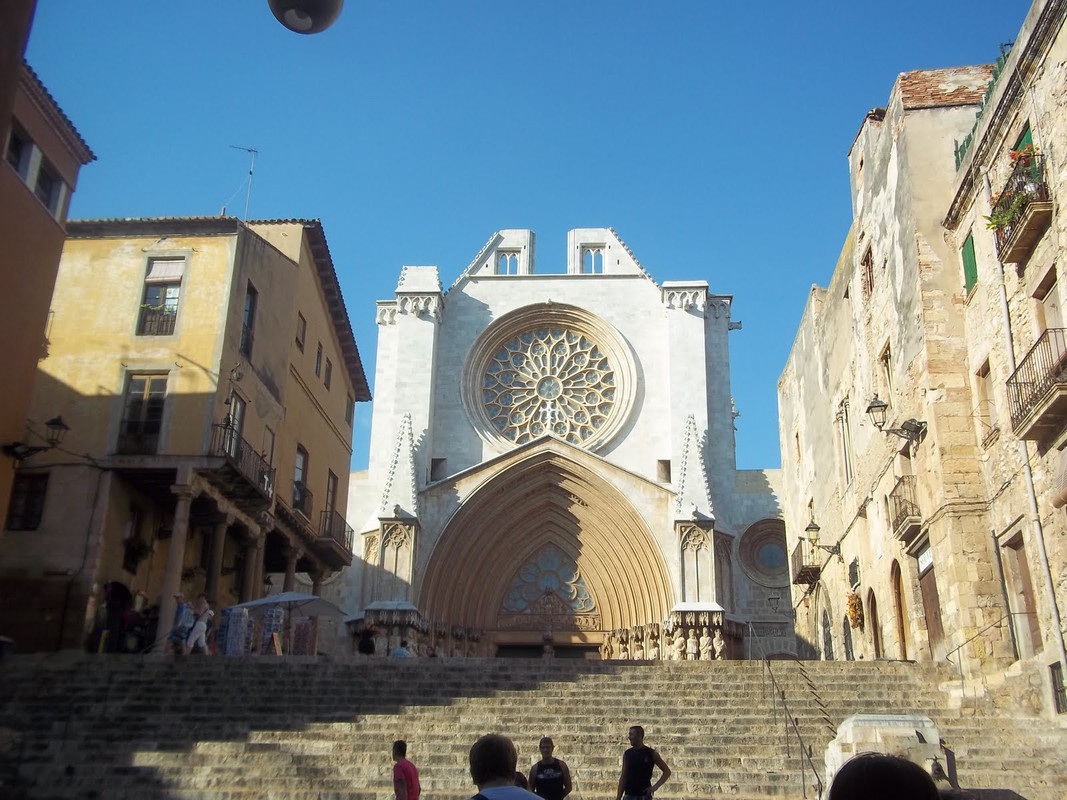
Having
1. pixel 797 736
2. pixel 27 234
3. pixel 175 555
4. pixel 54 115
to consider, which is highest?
pixel 54 115

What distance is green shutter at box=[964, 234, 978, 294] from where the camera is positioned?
17.1 m

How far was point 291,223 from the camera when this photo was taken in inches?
1056

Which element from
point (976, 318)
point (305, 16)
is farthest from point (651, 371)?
point (305, 16)

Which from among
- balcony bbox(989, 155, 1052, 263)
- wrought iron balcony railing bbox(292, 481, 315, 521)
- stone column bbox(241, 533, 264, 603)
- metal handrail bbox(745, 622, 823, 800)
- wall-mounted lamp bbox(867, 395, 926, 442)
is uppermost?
balcony bbox(989, 155, 1052, 263)

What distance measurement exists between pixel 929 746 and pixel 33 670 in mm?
12058

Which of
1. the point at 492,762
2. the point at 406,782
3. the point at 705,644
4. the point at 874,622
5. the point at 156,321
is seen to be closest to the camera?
the point at 492,762

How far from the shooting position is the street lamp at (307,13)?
4.96 meters

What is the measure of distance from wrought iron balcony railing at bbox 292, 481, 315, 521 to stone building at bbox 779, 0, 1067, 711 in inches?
475

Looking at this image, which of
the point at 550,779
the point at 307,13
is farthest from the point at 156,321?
the point at 307,13

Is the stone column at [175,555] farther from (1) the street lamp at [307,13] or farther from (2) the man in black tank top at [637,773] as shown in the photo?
(1) the street lamp at [307,13]

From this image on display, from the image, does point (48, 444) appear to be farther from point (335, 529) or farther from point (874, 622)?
point (874, 622)

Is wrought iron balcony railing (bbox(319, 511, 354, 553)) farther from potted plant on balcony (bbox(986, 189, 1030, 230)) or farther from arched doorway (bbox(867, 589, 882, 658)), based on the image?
potted plant on balcony (bbox(986, 189, 1030, 230))

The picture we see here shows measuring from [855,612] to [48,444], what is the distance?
50.2 feet

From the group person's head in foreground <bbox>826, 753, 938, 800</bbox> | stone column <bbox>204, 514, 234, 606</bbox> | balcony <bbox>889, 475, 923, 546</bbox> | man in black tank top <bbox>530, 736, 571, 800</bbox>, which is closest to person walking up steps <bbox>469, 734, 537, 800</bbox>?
person's head in foreground <bbox>826, 753, 938, 800</bbox>
